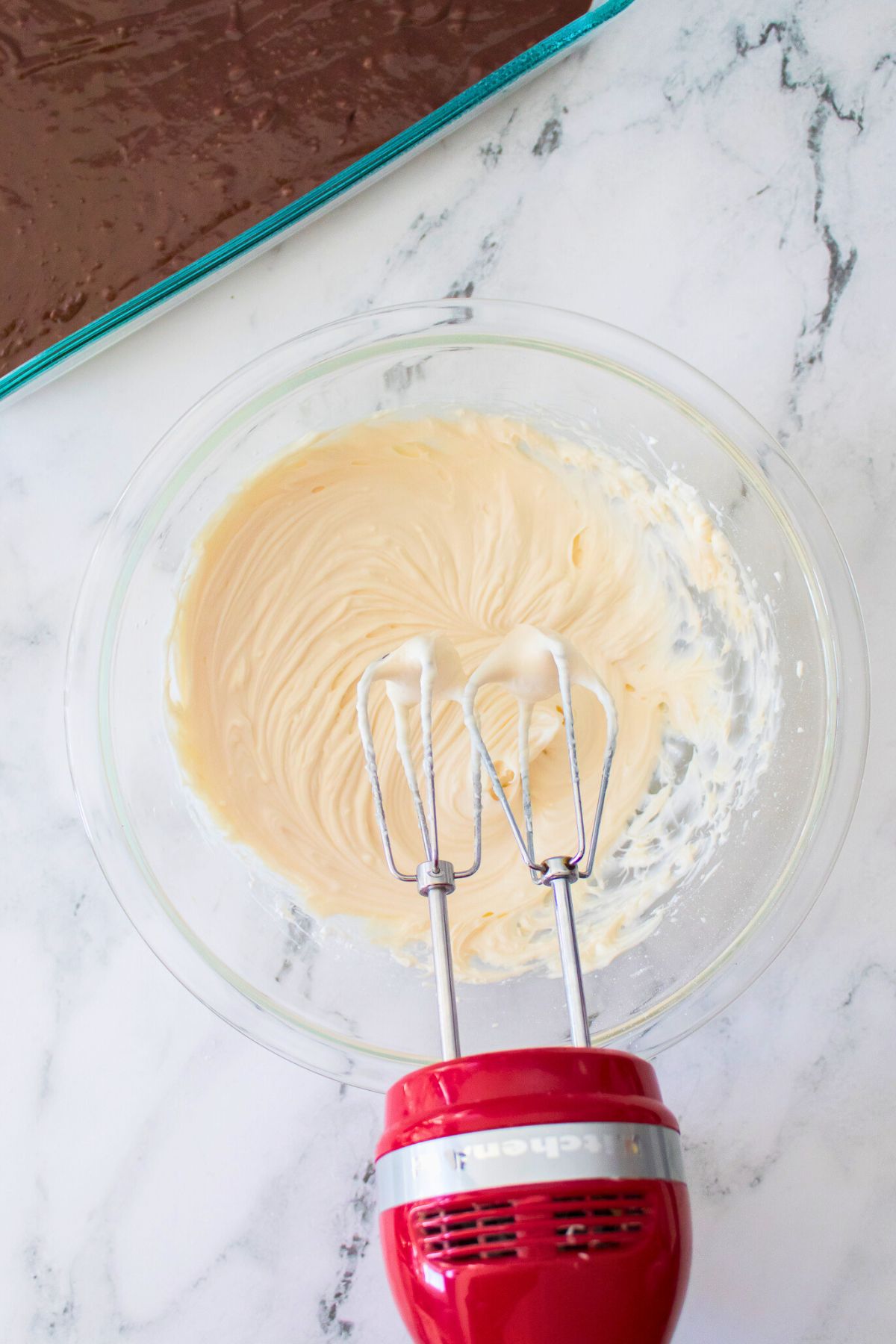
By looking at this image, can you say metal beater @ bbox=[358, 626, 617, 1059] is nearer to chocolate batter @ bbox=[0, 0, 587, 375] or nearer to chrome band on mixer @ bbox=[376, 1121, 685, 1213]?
chrome band on mixer @ bbox=[376, 1121, 685, 1213]

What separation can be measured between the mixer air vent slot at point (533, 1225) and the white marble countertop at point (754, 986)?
28 centimetres

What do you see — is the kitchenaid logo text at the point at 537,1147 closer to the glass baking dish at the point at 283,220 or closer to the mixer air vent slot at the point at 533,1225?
the mixer air vent slot at the point at 533,1225

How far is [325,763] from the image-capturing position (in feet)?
2.89

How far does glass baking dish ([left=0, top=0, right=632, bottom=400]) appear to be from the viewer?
0.88m

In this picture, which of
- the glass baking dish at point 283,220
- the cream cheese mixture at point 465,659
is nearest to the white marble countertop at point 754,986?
the glass baking dish at point 283,220

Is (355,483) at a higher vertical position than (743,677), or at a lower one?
higher

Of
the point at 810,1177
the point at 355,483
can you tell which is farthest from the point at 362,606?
the point at 810,1177

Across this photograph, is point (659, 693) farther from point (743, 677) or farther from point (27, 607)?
point (27, 607)

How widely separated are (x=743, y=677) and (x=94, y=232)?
65cm

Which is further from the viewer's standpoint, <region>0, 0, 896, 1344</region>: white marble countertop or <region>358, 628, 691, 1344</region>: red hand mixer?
<region>0, 0, 896, 1344</region>: white marble countertop

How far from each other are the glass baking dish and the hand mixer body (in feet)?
2.13

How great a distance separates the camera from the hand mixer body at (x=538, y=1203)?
1.79ft

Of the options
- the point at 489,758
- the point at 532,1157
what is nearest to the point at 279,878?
the point at 489,758

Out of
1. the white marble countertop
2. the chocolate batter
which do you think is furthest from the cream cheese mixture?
the chocolate batter
